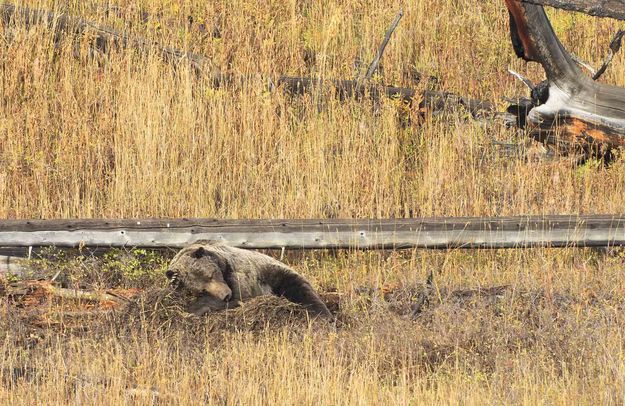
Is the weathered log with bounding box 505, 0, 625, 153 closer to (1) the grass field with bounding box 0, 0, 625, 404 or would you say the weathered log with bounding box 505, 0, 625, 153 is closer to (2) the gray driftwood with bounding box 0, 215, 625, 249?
(1) the grass field with bounding box 0, 0, 625, 404

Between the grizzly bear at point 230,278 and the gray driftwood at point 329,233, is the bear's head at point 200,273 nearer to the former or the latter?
the grizzly bear at point 230,278

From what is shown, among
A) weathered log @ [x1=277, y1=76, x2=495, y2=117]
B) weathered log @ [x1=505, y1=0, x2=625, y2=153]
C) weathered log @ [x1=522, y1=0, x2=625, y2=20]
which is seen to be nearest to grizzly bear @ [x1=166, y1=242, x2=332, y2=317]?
weathered log @ [x1=522, y1=0, x2=625, y2=20]

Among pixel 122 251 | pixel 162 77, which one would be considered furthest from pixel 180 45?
pixel 122 251

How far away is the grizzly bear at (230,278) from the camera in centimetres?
624

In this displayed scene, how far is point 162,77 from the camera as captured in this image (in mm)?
9438

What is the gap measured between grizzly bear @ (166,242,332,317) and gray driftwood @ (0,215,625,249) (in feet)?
1.44

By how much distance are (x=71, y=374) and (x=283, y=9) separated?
664 cm

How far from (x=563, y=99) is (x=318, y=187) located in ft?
6.85

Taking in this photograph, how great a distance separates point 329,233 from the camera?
24.0 ft

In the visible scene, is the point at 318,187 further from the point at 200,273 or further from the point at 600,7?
the point at 600,7

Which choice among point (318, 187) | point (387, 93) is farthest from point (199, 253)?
point (387, 93)

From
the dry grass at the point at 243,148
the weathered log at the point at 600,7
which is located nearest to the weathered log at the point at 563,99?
the dry grass at the point at 243,148

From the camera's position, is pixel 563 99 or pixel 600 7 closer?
pixel 600 7

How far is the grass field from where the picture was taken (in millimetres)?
5043
